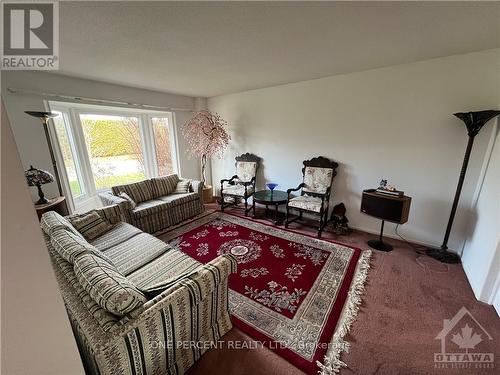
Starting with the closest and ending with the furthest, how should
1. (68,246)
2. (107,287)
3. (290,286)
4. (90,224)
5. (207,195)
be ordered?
(107,287), (68,246), (290,286), (90,224), (207,195)

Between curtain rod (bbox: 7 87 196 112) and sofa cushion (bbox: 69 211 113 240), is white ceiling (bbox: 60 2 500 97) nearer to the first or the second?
curtain rod (bbox: 7 87 196 112)

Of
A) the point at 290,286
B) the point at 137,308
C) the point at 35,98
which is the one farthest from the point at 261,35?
the point at 35,98

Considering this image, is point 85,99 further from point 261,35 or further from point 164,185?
point 261,35

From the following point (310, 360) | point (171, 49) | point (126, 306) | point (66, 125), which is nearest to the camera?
point (126, 306)

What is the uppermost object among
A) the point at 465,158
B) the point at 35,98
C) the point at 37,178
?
the point at 35,98

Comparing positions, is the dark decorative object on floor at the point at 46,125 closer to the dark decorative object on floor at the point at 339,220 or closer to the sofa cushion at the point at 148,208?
the sofa cushion at the point at 148,208

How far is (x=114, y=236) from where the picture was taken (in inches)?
86.4

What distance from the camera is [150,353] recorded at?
1.10m

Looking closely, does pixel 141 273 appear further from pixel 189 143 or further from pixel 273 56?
pixel 189 143

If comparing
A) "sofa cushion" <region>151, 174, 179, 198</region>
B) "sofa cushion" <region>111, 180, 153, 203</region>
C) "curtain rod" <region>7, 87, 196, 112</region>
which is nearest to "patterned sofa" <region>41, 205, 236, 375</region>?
"sofa cushion" <region>111, 180, 153, 203</region>

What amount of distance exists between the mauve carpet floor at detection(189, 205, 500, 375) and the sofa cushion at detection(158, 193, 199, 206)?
2167 mm

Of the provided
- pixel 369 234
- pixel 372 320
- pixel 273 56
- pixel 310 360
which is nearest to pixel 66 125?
pixel 273 56

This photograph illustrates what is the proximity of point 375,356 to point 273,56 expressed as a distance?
2753 millimetres

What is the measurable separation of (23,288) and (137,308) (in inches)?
23.9
